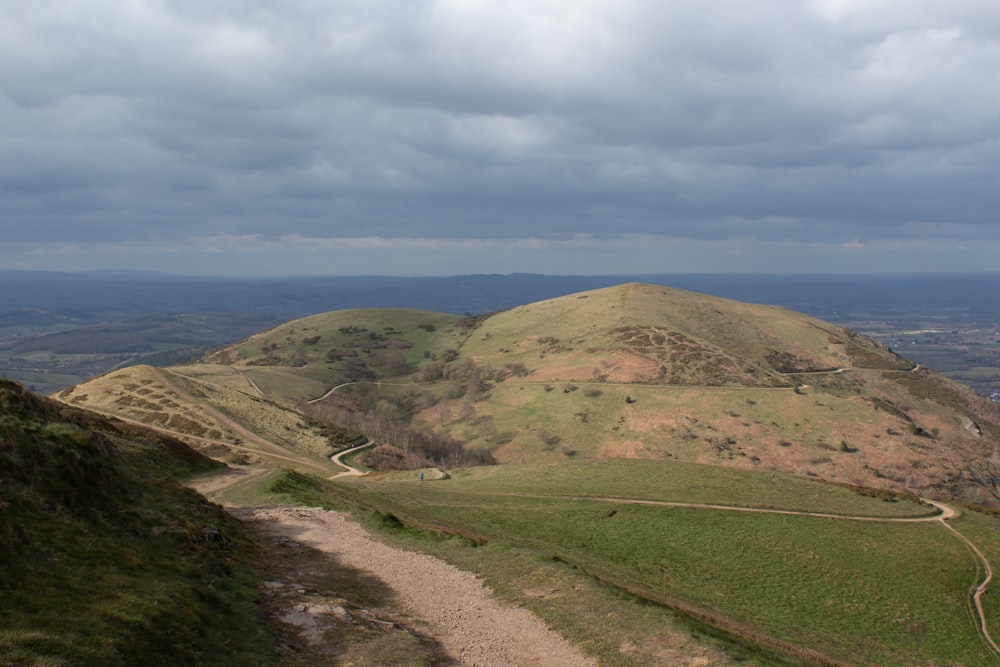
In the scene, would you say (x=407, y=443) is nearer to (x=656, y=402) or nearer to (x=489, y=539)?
(x=656, y=402)

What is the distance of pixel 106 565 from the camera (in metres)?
19.8

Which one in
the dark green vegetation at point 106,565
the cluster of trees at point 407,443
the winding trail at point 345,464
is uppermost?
the dark green vegetation at point 106,565

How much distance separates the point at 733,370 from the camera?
154m

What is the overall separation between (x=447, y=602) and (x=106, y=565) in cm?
1243

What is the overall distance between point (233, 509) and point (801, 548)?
126 ft

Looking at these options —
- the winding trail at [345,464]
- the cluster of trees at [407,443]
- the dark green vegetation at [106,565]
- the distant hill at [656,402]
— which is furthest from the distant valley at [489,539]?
the cluster of trees at [407,443]

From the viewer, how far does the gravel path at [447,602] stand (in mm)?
21094

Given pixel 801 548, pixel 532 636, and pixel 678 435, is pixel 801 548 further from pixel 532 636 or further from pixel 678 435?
pixel 678 435

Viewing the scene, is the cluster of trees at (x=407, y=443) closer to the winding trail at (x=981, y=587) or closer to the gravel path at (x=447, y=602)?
the gravel path at (x=447, y=602)

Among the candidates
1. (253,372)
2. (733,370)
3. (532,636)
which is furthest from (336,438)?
(733,370)

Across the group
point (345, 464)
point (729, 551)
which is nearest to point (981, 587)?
point (729, 551)

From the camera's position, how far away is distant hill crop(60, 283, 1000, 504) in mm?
104750

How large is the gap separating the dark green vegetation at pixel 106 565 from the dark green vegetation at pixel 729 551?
11.1 metres

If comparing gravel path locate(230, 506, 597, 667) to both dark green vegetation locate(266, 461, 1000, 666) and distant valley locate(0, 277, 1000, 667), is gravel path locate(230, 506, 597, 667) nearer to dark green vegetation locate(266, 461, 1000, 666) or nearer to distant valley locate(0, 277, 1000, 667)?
distant valley locate(0, 277, 1000, 667)
